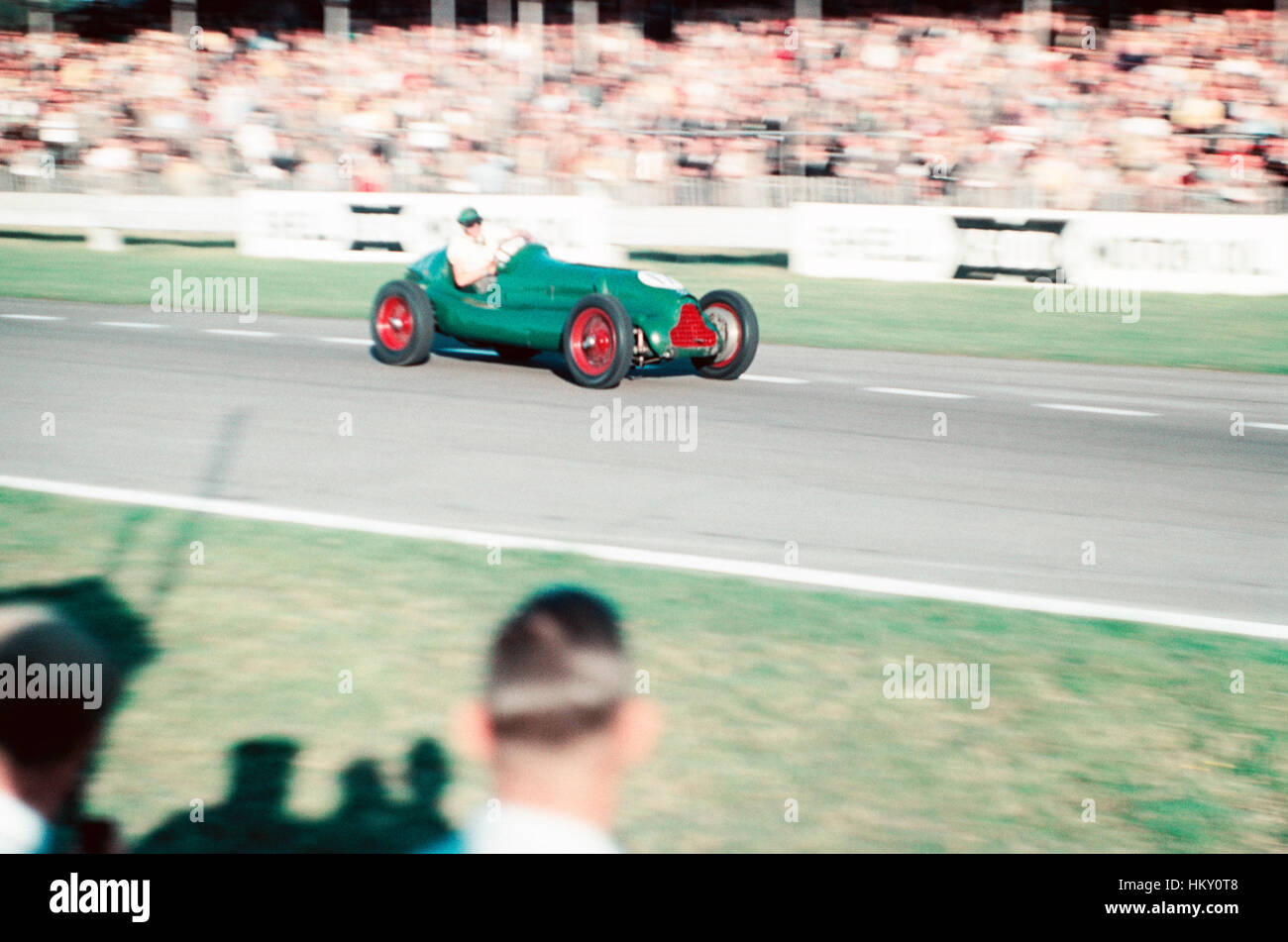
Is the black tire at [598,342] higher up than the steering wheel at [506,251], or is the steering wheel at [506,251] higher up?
the steering wheel at [506,251]

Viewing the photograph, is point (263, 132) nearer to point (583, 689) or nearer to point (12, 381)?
point (12, 381)

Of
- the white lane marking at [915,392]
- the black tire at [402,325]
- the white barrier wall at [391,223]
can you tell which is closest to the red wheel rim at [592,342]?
the black tire at [402,325]

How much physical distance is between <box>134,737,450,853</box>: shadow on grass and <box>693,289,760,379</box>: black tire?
24.1ft

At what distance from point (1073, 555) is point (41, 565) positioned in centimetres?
439

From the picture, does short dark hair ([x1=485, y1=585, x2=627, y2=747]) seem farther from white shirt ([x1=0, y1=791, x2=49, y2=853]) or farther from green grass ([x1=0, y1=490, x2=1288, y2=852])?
green grass ([x1=0, y1=490, x2=1288, y2=852])

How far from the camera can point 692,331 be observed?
10945 millimetres

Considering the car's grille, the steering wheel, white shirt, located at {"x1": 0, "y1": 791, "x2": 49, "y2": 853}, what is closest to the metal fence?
the car's grille

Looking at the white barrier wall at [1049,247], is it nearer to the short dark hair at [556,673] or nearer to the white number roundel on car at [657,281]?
the white number roundel on car at [657,281]

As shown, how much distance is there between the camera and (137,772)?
4062 millimetres

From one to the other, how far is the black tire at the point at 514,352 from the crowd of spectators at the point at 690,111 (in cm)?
937

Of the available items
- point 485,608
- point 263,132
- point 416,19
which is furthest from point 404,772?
point 416,19

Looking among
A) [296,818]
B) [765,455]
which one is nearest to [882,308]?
[765,455]

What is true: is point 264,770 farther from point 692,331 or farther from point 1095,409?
point 1095,409

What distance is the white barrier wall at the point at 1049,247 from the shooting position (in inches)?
669
